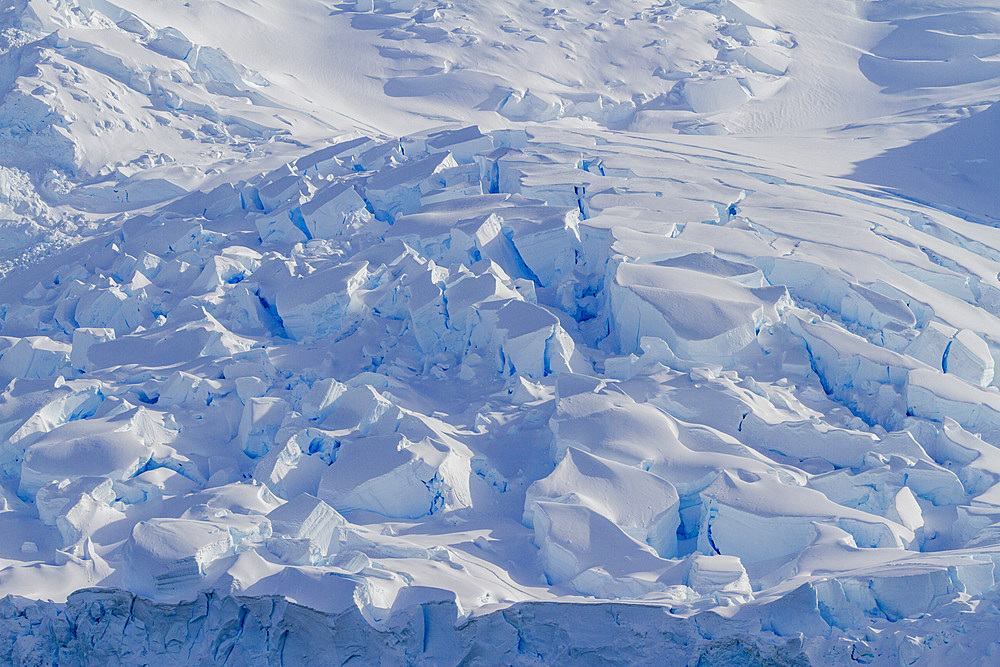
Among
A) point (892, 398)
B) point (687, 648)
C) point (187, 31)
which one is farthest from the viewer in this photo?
point (187, 31)

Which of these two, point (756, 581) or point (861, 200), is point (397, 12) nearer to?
point (861, 200)

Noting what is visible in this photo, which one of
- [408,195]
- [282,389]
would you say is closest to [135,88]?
[408,195]

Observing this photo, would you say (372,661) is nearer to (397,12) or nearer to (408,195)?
(408,195)

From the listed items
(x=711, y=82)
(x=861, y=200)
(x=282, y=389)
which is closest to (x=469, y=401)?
(x=282, y=389)

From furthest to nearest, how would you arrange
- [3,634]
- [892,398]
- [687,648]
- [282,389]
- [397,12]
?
[397,12]
[282,389]
[892,398]
[3,634]
[687,648]

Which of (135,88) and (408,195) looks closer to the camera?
(408,195)

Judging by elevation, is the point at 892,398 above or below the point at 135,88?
above
